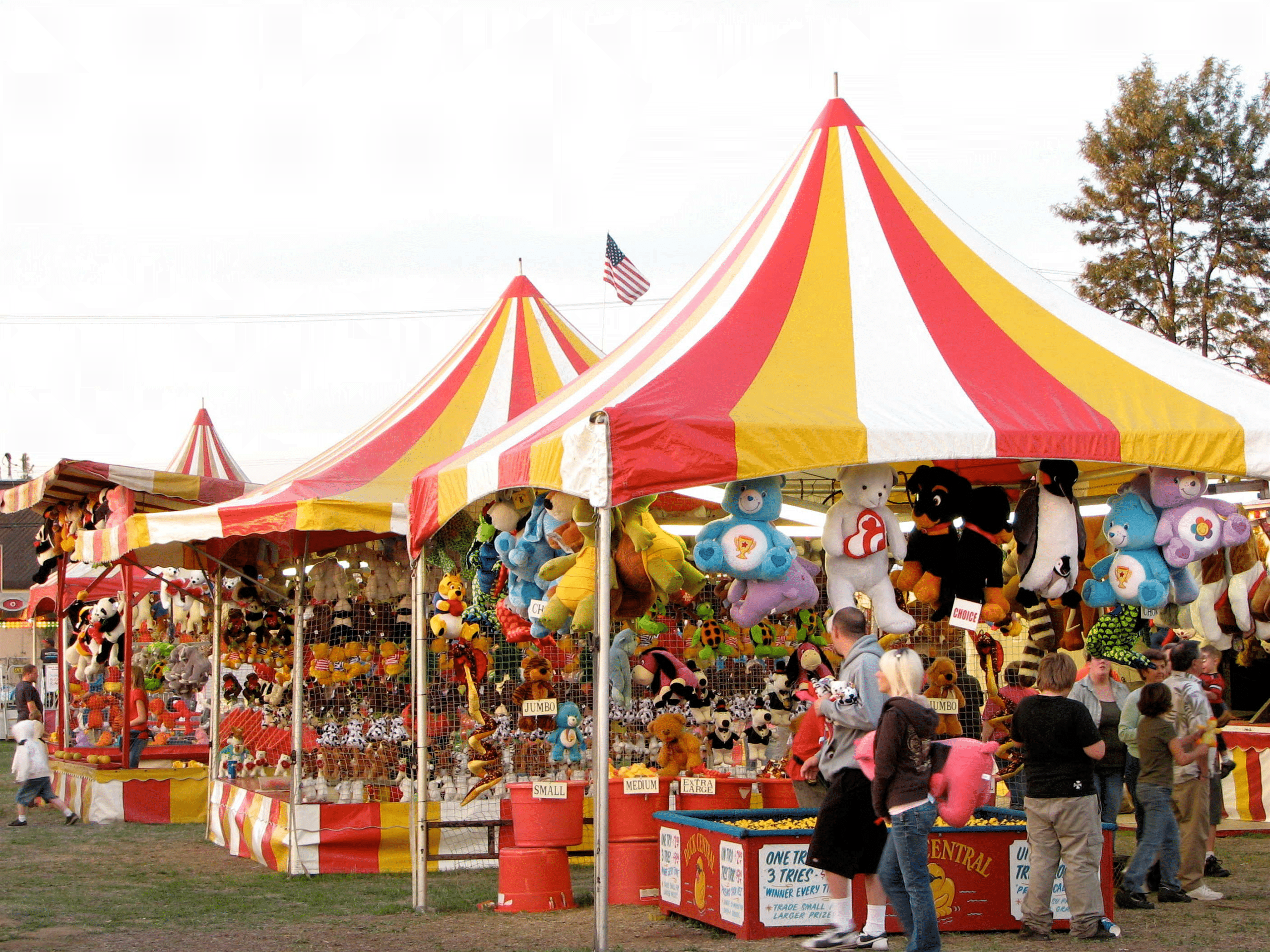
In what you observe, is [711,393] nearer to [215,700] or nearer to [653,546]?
[653,546]

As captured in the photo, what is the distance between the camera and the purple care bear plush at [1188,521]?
6.32 metres

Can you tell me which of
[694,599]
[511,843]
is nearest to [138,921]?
[511,843]

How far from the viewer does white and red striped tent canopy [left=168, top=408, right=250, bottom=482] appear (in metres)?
22.8

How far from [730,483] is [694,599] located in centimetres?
345

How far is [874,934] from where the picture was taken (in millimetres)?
5871

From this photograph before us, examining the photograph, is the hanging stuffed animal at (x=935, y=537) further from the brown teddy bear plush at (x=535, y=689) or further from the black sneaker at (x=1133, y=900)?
the brown teddy bear plush at (x=535, y=689)

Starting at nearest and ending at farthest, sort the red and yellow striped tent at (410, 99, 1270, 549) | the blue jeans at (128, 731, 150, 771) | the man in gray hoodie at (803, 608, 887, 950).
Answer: the red and yellow striped tent at (410, 99, 1270, 549) → the man in gray hoodie at (803, 608, 887, 950) → the blue jeans at (128, 731, 150, 771)

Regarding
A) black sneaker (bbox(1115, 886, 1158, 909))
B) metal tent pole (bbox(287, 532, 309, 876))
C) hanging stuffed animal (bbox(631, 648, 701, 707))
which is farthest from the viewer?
metal tent pole (bbox(287, 532, 309, 876))

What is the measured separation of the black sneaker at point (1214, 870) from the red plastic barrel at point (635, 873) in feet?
11.2

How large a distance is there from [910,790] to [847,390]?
171 centimetres

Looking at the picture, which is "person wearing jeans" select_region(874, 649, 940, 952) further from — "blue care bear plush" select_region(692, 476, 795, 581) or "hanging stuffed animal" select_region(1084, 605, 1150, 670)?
"hanging stuffed animal" select_region(1084, 605, 1150, 670)

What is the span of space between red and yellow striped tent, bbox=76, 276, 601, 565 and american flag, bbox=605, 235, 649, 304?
684 mm

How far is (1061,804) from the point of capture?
6.08 m

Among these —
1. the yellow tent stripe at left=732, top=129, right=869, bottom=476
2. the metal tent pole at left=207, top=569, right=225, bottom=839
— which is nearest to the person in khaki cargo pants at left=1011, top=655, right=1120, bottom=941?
the yellow tent stripe at left=732, top=129, right=869, bottom=476
